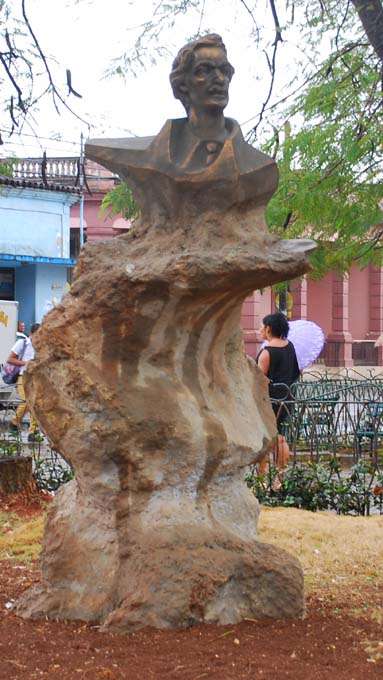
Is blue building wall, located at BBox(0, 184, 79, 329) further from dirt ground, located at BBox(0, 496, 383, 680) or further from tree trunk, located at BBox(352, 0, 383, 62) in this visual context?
dirt ground, located at BBox(0, 496, 383, 680)

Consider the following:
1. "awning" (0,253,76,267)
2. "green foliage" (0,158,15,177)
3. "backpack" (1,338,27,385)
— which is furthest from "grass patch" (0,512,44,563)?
"awning" (0,253,76,267)

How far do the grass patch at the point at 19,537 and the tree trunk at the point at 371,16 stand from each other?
501cm

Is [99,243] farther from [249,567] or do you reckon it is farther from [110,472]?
Answer: [249,567]

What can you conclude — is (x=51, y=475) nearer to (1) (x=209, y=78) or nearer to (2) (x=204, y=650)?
(2) (x=204, y=650)

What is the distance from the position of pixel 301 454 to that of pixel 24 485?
3478 mm

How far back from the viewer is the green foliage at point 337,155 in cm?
944

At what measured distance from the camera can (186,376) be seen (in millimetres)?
4516

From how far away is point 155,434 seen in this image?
14.3 ft

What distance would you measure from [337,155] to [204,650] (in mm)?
6705

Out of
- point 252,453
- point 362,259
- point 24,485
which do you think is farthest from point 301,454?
point 252,453

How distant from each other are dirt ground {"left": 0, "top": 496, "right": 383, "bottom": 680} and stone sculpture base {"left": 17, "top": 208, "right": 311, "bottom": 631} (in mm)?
115

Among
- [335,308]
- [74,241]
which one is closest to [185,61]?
[74,241]

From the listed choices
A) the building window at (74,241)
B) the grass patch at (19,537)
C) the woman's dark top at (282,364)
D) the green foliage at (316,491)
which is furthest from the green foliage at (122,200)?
the building window at (74,241)

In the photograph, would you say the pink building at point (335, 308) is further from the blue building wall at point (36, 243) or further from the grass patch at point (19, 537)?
the grass patch at point (19, 537)
